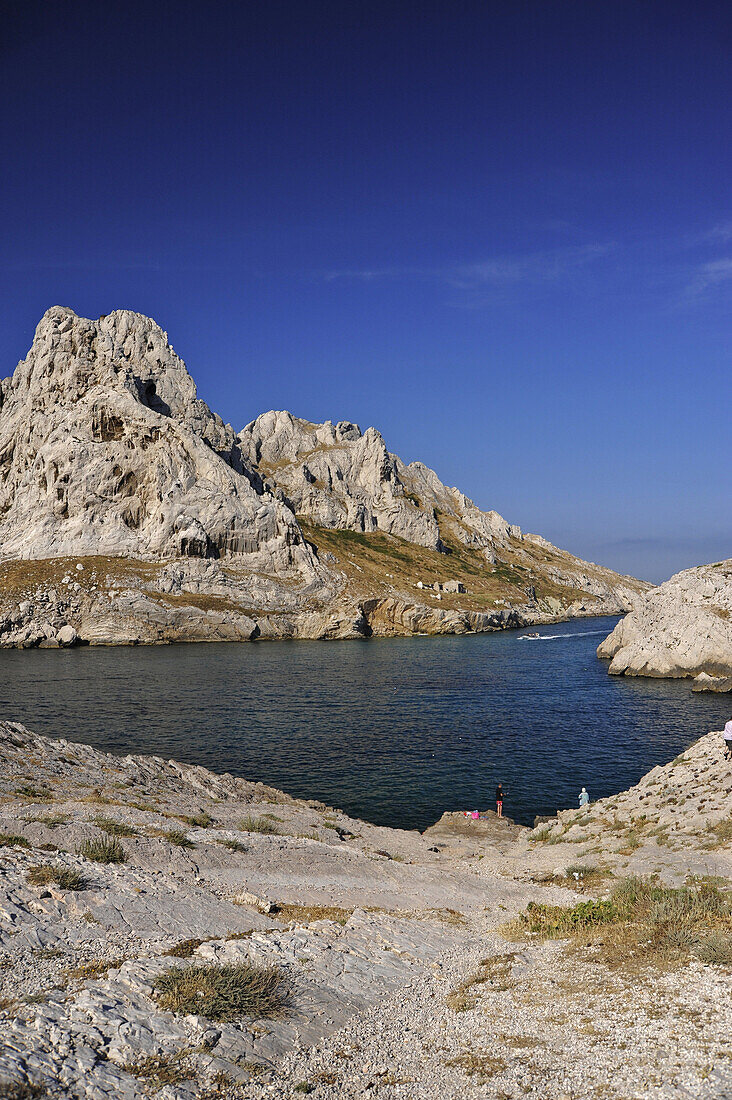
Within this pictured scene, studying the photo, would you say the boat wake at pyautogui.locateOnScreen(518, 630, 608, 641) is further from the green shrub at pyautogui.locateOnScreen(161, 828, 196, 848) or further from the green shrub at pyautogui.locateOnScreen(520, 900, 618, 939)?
the green shrub at pyautogui.locateOnScreen(161, 828, 196, 848)

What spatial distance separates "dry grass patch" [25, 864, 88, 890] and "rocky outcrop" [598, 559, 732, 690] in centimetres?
7203

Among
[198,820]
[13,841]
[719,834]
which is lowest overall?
[198,820]

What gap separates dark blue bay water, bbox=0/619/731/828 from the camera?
3828cm

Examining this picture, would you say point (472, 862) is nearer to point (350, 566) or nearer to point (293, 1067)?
point (293, 1067)

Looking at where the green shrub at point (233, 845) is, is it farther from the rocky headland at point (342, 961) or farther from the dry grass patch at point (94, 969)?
the dry grass patch at point (94, 969)

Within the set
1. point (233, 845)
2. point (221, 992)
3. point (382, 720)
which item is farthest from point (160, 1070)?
point (382, 720)

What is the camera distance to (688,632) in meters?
78.7

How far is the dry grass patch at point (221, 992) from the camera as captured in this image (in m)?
9.24

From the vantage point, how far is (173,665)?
89.6 metres

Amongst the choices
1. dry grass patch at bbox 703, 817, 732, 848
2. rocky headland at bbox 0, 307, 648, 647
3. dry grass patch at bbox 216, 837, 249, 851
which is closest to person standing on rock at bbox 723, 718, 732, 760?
dry grass patch at bbox 703, 817, 732, 848

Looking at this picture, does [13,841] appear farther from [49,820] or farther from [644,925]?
[644,925]

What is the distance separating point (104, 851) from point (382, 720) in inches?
1673

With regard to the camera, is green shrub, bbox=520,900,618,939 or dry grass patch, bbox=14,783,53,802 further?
dry grass patch, bbox=14,783,53,802

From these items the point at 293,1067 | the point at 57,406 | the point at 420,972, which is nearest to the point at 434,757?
the point at 420,972
